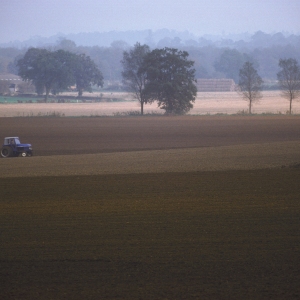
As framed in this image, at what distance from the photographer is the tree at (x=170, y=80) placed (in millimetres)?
62156

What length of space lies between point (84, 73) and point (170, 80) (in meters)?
53.6

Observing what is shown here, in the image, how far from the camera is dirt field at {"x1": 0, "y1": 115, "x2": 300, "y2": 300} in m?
8.49

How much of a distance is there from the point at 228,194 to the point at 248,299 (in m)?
7.90

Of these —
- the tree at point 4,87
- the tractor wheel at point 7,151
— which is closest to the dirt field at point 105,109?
the tractor wheel at point 7,151

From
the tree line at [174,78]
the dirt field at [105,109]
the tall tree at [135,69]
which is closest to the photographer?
the tree line at [174,78]

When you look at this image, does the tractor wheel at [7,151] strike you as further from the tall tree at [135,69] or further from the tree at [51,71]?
the tree at [51,71]

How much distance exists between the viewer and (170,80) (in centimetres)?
6303

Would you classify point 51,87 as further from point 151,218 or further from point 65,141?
point 151,218

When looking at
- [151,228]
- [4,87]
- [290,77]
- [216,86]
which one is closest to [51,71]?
[4,87]

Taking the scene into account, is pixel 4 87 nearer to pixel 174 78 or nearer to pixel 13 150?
pixel 174 78

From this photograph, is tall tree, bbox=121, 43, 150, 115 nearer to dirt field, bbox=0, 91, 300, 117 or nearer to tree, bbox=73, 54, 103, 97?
dirt field, bbox=0, 91, 300, 117

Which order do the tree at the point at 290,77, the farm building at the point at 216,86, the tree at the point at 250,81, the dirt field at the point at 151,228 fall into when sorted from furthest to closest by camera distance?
1. the farm building at the point at 216,86
2. the tree at the point at 250,81
3. the tree at the point at 290,77
4. the dirt field at the point at 151,228

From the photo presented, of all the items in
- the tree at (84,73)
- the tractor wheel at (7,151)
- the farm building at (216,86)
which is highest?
the tree at (84,73)

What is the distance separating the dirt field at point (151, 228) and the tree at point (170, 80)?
123 ft
